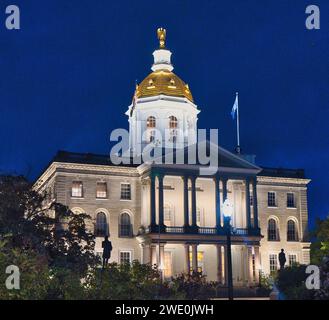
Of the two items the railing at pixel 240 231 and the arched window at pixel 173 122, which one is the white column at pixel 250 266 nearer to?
the railing at pixel 240 231

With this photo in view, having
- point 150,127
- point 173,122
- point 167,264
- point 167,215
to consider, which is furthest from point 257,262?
point 150,127

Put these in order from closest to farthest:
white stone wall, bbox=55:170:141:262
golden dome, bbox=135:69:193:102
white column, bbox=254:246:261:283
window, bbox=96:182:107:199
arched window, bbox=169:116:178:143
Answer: white stone wall, bbox=55:170:141:262
white column, bbox=254:246:261:283
window, bbox=96:182:107:199
golden dome, bbox=135:69:193:102
arched window, bbox=169:116:178:143

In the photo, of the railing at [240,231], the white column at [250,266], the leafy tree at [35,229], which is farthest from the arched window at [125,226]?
the leafy tree at [35,229]

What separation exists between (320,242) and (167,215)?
16018 millimetres

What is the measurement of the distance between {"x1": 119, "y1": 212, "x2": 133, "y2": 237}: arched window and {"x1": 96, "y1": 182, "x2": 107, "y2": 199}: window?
113 inches

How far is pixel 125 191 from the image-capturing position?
246ft

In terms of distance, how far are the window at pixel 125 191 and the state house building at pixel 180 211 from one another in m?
0.06

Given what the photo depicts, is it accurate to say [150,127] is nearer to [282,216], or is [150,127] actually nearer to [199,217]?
[199,217]

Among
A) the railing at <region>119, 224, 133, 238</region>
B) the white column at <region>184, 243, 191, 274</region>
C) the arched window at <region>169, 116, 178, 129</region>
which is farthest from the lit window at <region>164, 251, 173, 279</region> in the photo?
the arched window at <region>169, 116, 178, 129</region>

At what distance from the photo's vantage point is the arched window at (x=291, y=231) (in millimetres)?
81125

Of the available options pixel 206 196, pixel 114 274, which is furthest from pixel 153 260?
pixel 114 274

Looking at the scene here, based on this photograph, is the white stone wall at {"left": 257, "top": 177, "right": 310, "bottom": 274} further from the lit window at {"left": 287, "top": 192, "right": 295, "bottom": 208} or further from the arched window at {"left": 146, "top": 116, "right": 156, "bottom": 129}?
the arched window at {"left": 146, "top": 116, "right": 156, "bottom": 129}

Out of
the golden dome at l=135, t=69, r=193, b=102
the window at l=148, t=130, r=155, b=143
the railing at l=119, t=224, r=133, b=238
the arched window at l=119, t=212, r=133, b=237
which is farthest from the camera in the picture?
the golden dome at l=135, t=69, r=193, b=102

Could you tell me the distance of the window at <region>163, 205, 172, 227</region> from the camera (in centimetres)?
7438
